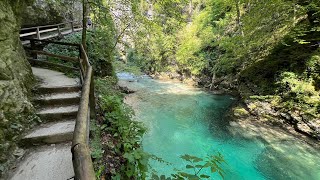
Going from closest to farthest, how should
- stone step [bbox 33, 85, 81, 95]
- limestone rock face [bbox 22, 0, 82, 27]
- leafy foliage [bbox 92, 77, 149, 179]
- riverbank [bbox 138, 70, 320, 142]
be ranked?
leafy foliage [bbox 92, 77, 149, 179], stone step [bbox 33, 85, 81, 95], riverbank [bbox 138, 70, 320, 142], limestone rock face [bbox 22, 0, 82, 27]

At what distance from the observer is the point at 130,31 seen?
11.9 metres

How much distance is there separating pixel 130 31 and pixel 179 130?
21.2ft

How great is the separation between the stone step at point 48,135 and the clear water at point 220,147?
151 inches

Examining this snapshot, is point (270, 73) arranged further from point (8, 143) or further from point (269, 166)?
point (8, 143)

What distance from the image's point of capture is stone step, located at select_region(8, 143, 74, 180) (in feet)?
9.12

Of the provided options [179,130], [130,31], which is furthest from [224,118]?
[130,31]

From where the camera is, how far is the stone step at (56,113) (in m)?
4.06

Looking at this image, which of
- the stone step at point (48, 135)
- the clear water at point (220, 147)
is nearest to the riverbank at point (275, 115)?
the clear water at point (220, 147)

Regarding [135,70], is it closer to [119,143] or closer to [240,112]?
[240,112]

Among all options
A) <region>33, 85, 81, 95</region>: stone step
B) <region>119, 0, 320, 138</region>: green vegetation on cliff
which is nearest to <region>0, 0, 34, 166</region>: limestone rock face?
<region>33, 85, 81, 95</region>: stone step

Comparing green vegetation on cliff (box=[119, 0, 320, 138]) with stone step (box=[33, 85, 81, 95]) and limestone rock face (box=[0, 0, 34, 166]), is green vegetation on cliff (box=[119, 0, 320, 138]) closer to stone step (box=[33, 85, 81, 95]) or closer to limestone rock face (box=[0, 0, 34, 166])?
stone step (box=[33, 85, 81, 95])

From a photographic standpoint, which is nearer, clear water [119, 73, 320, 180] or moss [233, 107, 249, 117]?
clear water [119, 73, 320, 180]

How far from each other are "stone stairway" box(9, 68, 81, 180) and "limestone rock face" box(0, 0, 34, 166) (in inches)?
11.5

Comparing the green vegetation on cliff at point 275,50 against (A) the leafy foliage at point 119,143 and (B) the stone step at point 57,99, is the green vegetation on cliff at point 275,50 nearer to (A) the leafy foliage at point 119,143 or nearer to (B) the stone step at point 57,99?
(A) the leafy foliage at point 119,143
